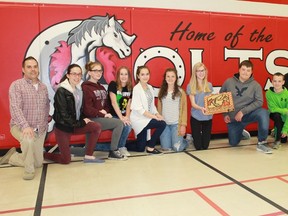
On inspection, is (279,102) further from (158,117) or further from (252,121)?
(158,117)

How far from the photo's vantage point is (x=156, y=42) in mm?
4824

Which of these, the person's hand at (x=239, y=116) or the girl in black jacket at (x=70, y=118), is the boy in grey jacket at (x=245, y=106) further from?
the girl in black jacket at (x=70, y=118)

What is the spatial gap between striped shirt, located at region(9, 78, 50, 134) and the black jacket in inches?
6.0

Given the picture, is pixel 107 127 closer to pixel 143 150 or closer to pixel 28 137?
pixel 143 150

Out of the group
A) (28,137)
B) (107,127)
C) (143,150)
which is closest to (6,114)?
(28,137)

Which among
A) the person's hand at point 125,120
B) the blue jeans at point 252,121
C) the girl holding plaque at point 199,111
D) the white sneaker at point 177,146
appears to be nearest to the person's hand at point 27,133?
the person's hand at point 125,120

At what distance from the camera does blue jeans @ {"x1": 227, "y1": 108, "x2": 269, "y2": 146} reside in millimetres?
4336

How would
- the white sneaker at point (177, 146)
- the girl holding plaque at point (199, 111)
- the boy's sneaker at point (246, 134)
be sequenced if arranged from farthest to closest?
the boy's sneaker at point (246, 134)
the girl holding plaque at point (199, 111)
the white sneaker at point (177, 146)

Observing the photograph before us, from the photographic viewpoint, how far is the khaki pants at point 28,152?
10.9ft

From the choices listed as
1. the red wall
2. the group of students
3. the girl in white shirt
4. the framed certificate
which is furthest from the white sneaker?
the red wall

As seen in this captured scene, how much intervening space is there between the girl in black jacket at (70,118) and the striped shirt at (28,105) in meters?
0.16

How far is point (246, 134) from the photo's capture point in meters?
5.10

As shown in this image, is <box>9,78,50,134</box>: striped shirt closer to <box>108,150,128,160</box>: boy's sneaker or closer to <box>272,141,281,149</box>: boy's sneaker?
<box>108,150,128,160</box>: boy's sneaker

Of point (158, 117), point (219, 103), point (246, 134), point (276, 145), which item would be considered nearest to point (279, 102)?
point (276, 145)
